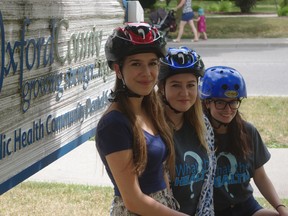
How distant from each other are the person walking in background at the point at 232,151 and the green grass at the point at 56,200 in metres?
1.65

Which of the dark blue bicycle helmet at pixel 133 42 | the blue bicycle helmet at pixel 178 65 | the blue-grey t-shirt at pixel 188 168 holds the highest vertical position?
the dark blue bicycle helmet at pixel 133 42

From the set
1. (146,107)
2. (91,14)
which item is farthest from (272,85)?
(146,107)

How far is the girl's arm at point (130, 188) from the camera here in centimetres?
260

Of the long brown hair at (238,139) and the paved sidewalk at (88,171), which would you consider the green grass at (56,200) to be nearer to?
the paved sidewalk at (88,171)

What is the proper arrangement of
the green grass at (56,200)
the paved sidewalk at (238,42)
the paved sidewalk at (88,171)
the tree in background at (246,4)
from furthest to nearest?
the tree in background at (246,4), the paved sidewalk at (238,42), the paved sidewalk at (88,171), the green grass at (56,200)

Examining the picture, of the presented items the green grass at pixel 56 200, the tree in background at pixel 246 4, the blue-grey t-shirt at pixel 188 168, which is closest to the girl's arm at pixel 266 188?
the blue-grey t-shirt at pixel 188 168

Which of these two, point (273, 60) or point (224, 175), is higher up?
point (224, 175)

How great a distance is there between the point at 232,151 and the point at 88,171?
281cm

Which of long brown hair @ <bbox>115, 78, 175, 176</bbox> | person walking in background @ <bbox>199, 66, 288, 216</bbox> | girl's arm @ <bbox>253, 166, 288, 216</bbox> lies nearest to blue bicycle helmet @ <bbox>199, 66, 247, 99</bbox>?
person walking in background @ <bbox>199, 66, 288, 216</bbox>

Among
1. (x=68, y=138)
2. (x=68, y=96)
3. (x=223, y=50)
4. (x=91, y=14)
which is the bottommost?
(x=223, y=50)

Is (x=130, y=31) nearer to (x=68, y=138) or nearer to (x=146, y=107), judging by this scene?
(x=146, y=107)

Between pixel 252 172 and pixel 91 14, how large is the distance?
144cm

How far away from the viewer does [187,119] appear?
3.26 metres

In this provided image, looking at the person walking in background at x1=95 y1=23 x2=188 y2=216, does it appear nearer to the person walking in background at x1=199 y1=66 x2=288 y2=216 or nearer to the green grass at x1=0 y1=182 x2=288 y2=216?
the person walking in background at x1=199 y1=66 x2=288 y2=216
